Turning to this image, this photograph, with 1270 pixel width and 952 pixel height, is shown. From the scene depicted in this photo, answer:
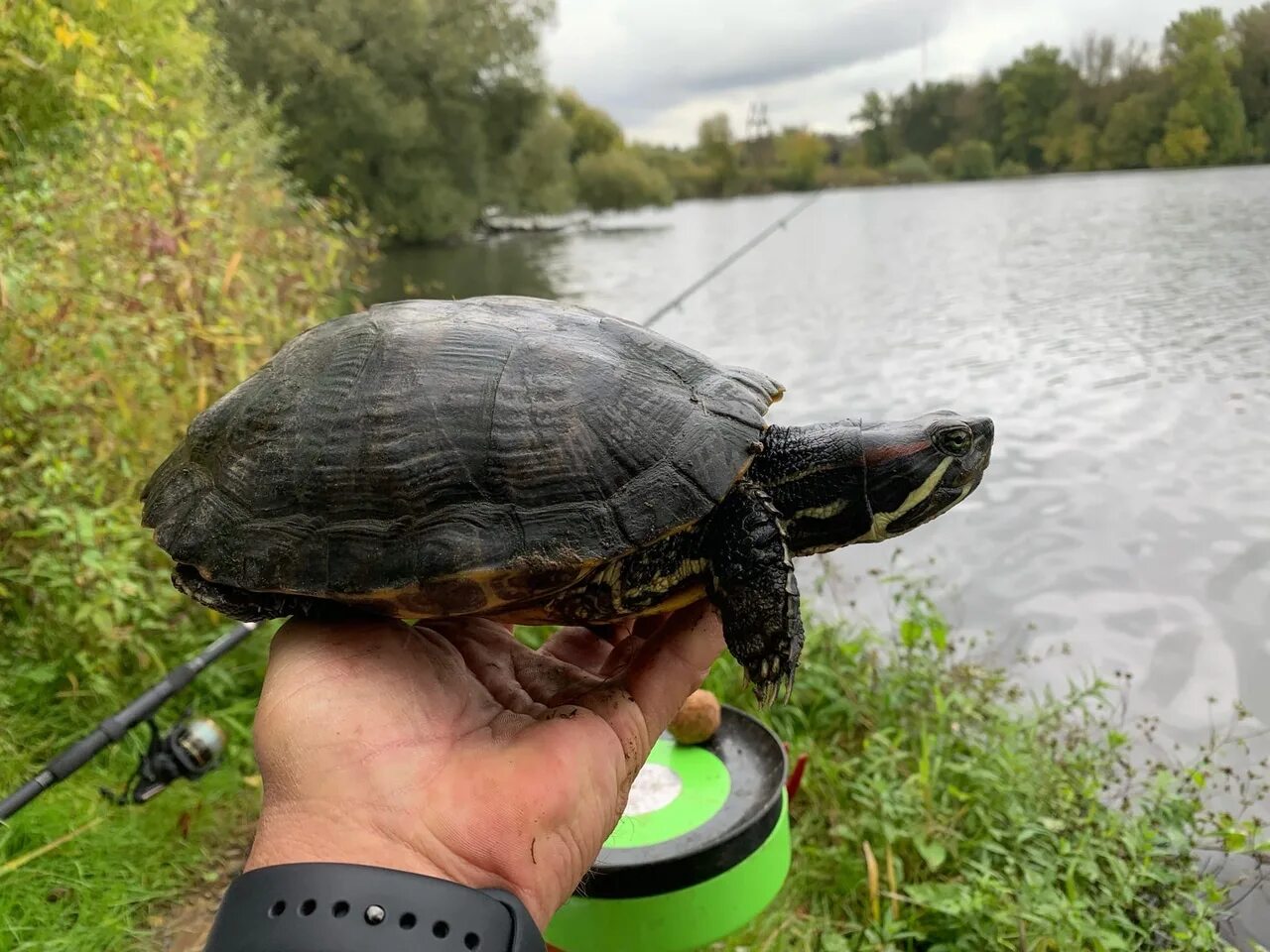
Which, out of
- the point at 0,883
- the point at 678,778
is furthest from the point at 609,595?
the point at 0,883

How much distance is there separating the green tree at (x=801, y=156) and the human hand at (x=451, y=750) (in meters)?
20.9

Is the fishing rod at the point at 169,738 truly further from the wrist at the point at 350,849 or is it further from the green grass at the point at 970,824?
the green grass at the point at 970,824

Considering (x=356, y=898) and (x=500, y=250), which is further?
(x=500, y=250)

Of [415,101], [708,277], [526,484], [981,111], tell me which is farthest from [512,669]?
[981,111]

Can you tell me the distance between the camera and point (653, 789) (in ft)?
7.21

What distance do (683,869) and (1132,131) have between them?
13451mm

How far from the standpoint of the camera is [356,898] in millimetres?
1136

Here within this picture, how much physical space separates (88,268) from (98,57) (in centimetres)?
148

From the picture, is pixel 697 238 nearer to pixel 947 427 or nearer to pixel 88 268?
pixel 88 268

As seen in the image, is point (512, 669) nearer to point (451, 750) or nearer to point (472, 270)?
point (451, 750)

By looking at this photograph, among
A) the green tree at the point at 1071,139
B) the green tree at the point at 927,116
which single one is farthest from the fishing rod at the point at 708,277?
the green tree at the point at 927,116

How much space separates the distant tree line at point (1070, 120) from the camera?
8852mm

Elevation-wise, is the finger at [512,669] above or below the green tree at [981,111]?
below

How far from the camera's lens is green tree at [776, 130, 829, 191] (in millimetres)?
20766
